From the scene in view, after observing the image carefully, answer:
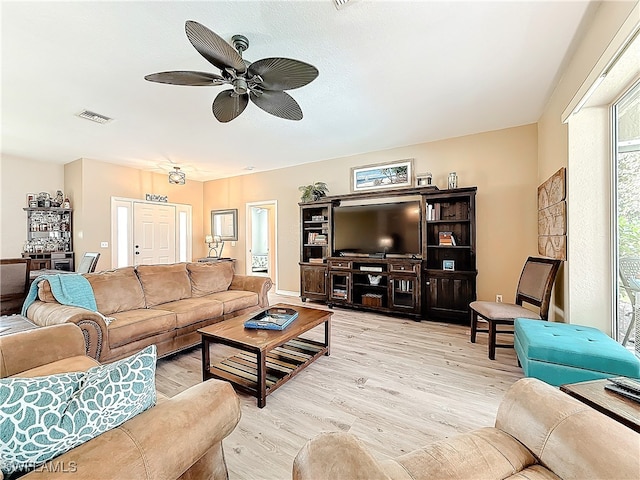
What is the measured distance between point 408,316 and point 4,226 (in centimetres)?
724

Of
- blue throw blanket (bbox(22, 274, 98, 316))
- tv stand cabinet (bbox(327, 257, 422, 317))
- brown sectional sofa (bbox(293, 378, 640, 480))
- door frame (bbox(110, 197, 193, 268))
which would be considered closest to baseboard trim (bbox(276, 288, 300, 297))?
tv stand cabinet (bbox(327, 257, 422, 317))

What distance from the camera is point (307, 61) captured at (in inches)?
96.5

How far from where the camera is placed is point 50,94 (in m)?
2.96

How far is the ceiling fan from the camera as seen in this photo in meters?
1.76

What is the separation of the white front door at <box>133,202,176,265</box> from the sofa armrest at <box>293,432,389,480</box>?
21.8ft

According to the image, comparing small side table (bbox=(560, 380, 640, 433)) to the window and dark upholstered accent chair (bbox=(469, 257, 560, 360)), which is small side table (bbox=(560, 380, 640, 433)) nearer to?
the window

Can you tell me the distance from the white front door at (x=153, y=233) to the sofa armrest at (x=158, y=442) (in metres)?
6.15

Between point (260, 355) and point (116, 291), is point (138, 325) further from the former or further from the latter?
point (260, 355)

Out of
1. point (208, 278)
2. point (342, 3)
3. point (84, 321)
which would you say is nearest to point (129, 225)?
point (208, 278)

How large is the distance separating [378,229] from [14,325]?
14.3ft

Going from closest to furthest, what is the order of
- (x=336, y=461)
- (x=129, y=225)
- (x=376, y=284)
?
(x=336, y=461) < (x=376, y=284) < (x=129, y=225)

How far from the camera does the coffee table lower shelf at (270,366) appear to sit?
215 cm

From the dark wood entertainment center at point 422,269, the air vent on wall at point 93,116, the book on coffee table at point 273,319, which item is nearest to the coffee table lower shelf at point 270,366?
the book on coffee table at point 273,319

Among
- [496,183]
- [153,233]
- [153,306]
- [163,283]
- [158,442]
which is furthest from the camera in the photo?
[153,233]
